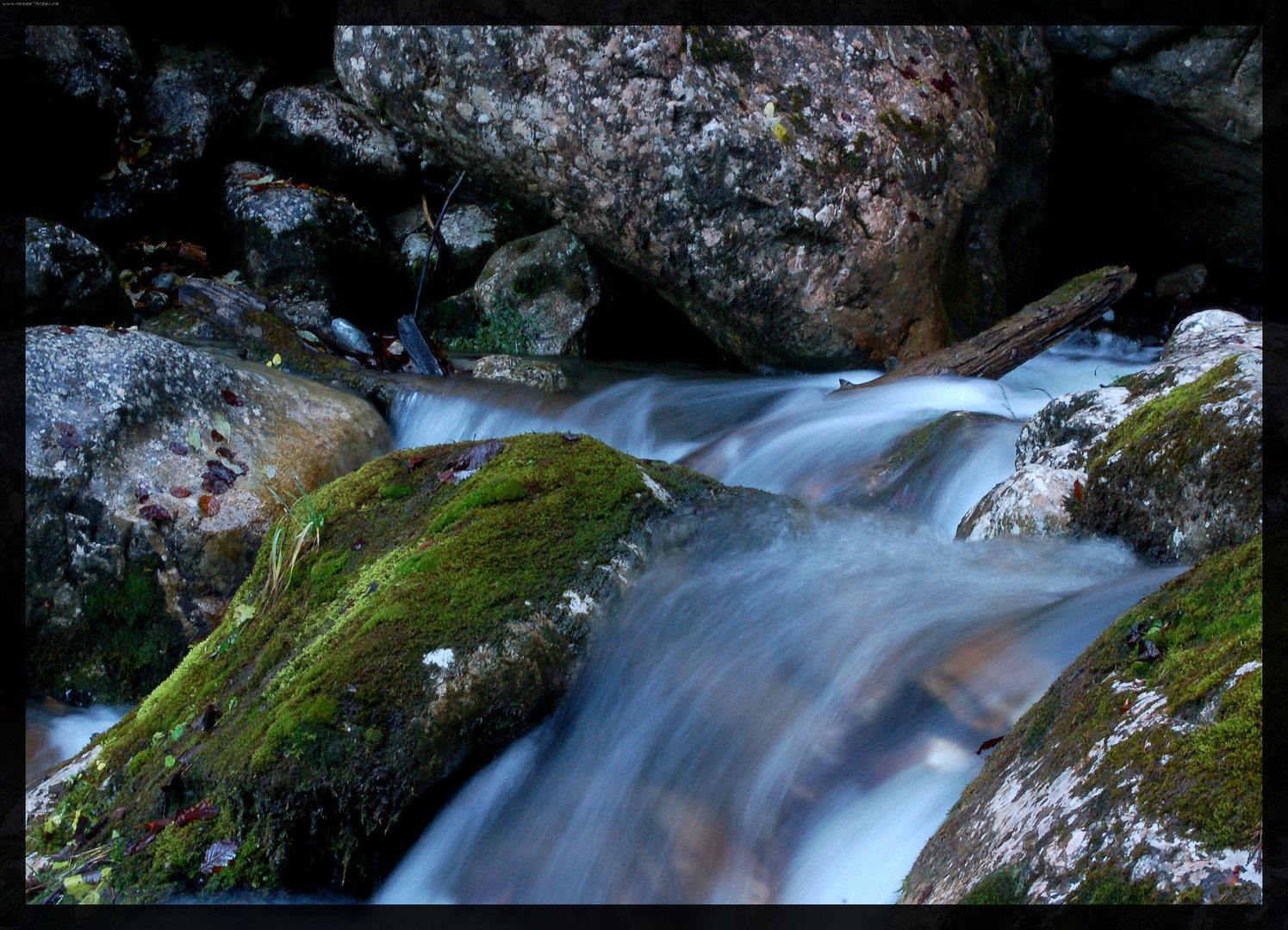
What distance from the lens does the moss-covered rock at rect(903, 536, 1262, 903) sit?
4.98 feet

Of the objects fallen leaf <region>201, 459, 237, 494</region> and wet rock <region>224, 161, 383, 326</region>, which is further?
wet rock <region>224, 161, 383, 326</region>

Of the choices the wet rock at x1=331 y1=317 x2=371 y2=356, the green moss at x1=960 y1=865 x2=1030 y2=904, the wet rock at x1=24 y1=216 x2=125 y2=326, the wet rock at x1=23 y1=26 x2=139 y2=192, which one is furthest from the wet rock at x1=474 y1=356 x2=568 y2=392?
the green moss at x1=960 y1=865 x2=1030 y2=904

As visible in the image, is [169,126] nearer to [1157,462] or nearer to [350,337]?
[350,337]

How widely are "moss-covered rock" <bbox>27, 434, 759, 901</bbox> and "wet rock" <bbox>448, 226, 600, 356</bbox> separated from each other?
4.84m

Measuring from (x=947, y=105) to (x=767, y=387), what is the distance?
2.62 m

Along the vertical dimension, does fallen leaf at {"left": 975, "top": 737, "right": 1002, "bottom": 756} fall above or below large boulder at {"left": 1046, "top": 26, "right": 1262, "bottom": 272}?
below

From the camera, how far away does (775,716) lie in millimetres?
2969

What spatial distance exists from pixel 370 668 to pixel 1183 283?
8.98m

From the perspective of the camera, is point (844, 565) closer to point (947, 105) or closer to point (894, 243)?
point (894, 243)

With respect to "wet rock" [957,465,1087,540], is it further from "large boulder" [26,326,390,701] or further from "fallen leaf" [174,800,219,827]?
"large boulder" [26,326,390,701]

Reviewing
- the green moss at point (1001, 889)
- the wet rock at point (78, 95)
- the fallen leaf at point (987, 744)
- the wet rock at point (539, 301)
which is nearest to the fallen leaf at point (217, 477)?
the wet rock at point (539, 301)

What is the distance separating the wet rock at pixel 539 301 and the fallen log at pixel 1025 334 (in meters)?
2.99

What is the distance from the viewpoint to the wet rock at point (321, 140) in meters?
10.0

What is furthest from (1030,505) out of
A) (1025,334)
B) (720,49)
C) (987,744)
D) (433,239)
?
(433,239)
